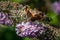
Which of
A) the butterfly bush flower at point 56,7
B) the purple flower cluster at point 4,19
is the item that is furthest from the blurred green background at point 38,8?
the purple flower cluster at point 4,19

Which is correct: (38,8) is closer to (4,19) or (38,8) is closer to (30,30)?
(4,19)

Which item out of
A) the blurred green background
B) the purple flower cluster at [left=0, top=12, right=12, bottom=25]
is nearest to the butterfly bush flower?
the blurred green background

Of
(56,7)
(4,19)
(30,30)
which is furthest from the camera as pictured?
(56,7)

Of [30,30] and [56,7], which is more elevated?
[30,30]

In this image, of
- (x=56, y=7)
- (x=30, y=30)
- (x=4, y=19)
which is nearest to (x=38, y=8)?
(x=56, y=7)

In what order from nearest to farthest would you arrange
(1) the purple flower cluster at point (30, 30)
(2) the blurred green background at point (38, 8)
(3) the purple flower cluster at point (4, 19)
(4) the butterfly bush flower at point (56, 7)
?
(2) the blurred green background at point (38, 8) → (1) the purple flower cluster at point (30, 30) → (3) the purple flower cluster at point (4, 19) → (4) the butterfly bush flower at point (56, 7)

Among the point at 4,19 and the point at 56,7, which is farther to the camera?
the point at 56,7

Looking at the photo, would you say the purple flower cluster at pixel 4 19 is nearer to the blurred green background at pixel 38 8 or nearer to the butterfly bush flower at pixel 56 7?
the blurred green background at pixel 38 8

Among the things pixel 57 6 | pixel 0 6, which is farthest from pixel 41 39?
pixel 57 6
